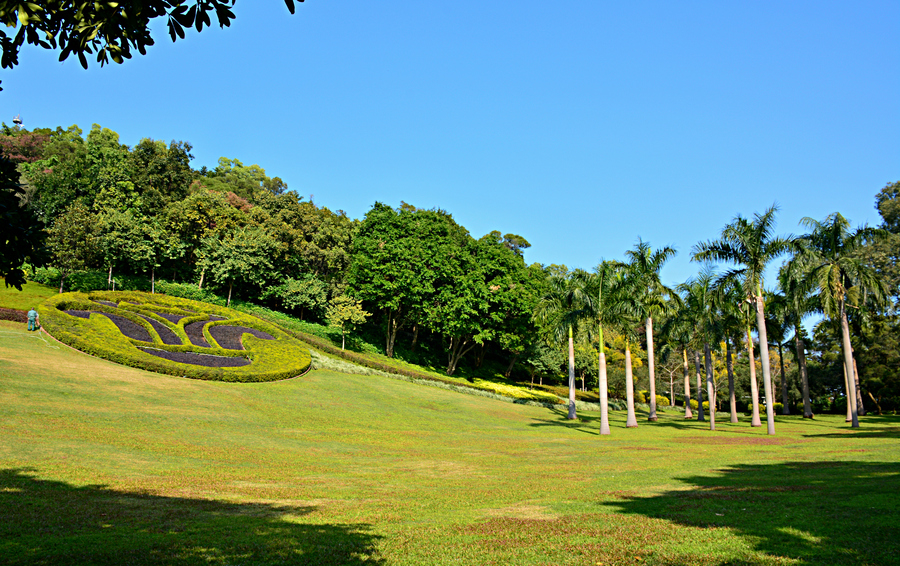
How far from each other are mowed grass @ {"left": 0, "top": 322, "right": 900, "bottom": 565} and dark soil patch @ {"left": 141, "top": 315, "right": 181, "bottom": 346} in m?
5.55

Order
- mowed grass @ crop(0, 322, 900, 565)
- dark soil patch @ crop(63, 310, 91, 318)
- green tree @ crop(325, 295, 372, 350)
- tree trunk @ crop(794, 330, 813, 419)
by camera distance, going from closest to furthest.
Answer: mowed grass @ crop(0, 322, 900, 565) < dark soil patch @ crop(63, 310, 91, 318) < tree trunk @ crop(794, 330, 813, 419) < green tree @ crop(325, 295, 372, 350)

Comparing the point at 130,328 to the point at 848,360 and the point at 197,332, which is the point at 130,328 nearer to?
the point at 197,332

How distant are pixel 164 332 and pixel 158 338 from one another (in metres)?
1.69

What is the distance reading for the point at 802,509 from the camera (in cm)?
973

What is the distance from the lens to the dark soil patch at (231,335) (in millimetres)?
36031

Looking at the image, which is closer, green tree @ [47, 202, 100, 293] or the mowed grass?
the mowed grass

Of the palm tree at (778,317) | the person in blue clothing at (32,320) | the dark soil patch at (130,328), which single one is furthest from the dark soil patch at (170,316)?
the palm tree at (778,317)

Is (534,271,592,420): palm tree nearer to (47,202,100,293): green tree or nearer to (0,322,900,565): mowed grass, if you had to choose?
(0,322,900,565): mowed grass

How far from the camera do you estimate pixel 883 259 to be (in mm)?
43250

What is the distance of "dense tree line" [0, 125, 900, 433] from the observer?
33.1 metres

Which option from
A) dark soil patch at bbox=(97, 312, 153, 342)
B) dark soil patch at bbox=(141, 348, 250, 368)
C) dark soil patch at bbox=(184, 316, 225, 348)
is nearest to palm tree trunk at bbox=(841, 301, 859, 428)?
dark soil patch at bbox=(141, 348, 250, 368)

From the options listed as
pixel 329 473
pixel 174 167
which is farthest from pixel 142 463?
pixel 174 167

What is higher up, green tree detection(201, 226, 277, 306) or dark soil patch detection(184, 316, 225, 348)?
green tree detection(201, 226, 277, 306)

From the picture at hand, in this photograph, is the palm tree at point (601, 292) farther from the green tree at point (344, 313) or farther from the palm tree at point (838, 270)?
the green tree at point (344, 313)
